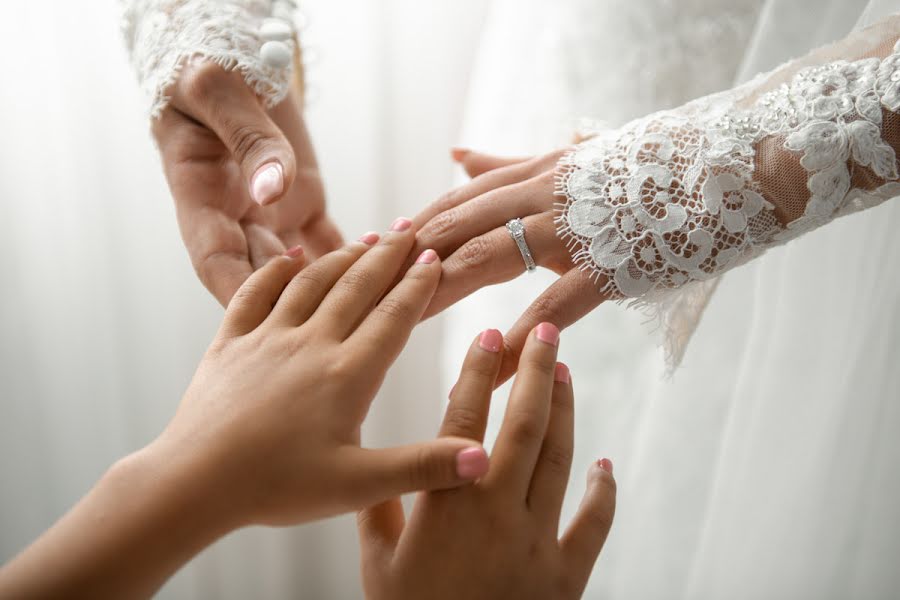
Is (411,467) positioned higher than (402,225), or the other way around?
(402,225)

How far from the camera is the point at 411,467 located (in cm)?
60

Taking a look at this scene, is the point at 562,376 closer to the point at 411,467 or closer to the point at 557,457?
the point at 557,457

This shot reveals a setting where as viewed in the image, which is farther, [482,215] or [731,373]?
[731,373]

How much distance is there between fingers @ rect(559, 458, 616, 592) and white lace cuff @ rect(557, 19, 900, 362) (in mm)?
208

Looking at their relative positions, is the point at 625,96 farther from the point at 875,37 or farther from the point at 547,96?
the point at 875,37

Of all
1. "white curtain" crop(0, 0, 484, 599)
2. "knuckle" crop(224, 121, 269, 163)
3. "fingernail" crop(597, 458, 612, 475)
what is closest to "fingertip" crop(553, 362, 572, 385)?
"fingernail" crop(597, 458, 612, 475)

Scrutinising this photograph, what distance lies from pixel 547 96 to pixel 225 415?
2.33 ft

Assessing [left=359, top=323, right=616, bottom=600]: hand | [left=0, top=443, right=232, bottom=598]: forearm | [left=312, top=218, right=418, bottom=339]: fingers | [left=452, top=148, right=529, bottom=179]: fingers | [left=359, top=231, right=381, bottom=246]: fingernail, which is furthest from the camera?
[left=452, top=148, right=529, bottom=179]: fingers

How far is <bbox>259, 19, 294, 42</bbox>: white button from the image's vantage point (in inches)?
36.8

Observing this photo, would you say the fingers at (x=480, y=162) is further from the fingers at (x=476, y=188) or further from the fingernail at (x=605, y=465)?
the fingernail at (x=605, y=465)

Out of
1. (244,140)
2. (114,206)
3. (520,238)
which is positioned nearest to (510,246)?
(520,238)

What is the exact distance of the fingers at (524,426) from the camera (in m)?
0.66

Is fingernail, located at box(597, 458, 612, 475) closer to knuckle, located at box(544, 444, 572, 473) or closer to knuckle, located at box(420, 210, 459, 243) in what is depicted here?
knuckle, located at box(544, 444, 572, 473)

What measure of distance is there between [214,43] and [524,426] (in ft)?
2.00
